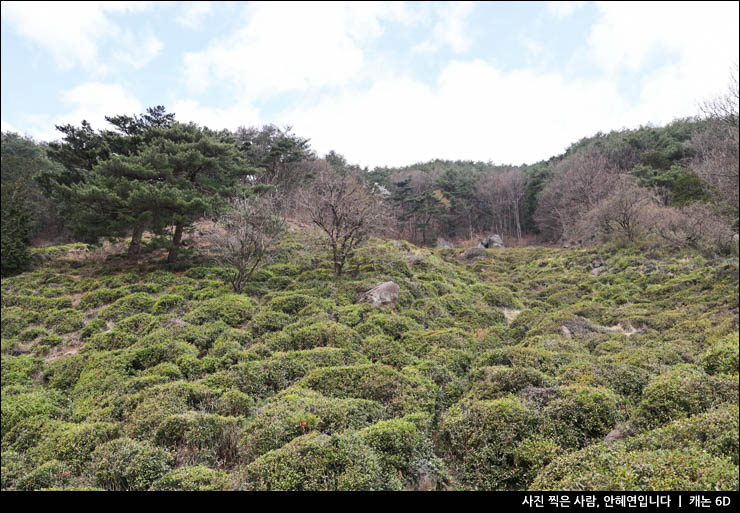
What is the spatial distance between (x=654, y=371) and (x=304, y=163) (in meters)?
34.3

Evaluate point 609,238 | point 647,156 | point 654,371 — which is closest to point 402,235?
point 609,238

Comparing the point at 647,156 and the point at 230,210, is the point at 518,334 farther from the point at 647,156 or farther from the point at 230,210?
the point at 647,156

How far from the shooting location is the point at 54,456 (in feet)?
18.0

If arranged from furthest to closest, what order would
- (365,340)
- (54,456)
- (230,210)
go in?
(230,210)
(365,340)
(54,456)

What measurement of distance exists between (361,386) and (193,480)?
3.42 metres

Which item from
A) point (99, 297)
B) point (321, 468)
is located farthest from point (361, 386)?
point (99, 297)

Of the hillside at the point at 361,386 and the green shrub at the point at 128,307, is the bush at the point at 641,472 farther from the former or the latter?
the green shrub at the point at 128,307

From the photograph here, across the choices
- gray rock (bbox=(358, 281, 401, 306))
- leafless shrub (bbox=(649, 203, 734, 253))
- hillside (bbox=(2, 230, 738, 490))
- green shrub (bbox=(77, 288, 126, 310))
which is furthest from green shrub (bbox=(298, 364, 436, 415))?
leafless shrub (bbox=(649, 203, 734, 253))

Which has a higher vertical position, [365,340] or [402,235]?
[402,235]

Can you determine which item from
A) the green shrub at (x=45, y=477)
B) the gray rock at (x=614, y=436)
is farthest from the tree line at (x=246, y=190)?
the gray rock at (x=614, y=436)

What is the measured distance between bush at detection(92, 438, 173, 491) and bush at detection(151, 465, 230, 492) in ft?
1.00

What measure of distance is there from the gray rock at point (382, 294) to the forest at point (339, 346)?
9 cm

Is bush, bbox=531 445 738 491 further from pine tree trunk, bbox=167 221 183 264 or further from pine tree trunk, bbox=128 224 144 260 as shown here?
pine tree trunk, bbox=128 224 144 260

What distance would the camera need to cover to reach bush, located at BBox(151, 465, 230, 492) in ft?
14.0
